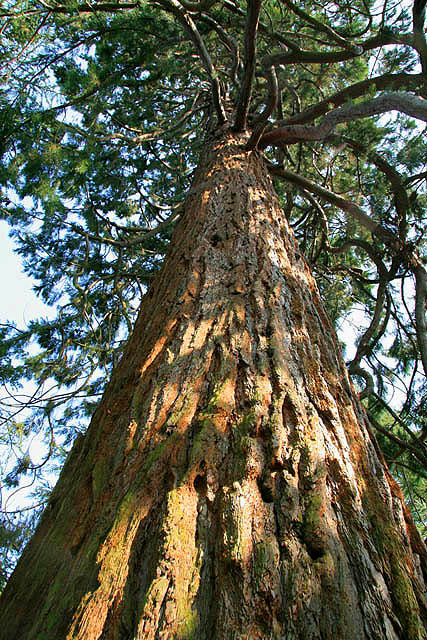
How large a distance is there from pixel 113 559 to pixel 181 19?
385 cm

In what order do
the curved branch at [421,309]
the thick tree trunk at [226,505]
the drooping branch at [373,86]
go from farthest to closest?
the drooping branch at [373,86] → the curved branch at [421,309] → the thick tree trunk at [226,505]

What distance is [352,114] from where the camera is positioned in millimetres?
→ 2689

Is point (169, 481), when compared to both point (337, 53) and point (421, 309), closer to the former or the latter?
point (421, 309)

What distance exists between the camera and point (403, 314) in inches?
167

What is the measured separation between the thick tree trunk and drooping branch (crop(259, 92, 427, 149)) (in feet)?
4.73

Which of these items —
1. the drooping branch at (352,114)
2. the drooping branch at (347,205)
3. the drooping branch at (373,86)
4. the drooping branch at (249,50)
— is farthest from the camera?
the drooping branch at (347,205)

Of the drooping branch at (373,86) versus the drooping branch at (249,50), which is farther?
the drooping branch at (373,86)

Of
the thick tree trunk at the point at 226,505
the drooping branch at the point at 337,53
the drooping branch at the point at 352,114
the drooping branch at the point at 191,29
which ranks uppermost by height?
the drooping branch at the point at 337,53

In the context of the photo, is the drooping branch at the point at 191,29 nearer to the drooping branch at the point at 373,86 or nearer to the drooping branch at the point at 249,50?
the drooping branch at the point at 249,50

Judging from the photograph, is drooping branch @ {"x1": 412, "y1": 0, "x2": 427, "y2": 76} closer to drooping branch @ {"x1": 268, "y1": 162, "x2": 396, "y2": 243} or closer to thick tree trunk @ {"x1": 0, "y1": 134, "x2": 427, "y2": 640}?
drooping branch @ {"x1": 268, "y1": 162, "x2": 396, "y2": 243}

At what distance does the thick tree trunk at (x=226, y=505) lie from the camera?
812 millimetres

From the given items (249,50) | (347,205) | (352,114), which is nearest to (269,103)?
(249,50)

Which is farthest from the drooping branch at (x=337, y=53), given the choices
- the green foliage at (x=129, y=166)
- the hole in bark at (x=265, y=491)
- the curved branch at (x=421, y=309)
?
the hole in bark at (x=265, y=491)

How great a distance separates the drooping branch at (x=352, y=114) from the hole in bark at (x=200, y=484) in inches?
87.4
